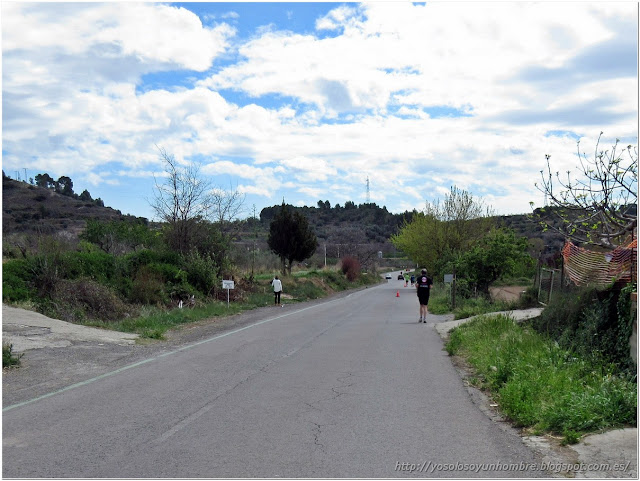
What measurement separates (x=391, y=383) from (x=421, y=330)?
34.1 feet

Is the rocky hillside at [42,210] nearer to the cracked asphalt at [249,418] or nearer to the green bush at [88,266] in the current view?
the green bush at [88,266]

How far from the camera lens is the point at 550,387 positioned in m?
8.98

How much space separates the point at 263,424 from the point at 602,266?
6.98 metres

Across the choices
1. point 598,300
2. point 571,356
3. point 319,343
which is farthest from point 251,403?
point 319,343

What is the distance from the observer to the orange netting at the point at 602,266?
10727 mm

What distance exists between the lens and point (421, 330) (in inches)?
826

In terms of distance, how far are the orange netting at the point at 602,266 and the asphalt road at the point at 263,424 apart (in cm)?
307

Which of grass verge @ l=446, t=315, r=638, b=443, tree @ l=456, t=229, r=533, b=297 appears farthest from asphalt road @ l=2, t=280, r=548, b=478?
tree @ l=456, t=229, r=533, b=297

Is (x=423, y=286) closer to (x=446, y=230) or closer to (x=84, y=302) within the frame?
(x=84, y=302)

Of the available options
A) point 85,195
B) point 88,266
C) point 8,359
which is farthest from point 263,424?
point 85,195

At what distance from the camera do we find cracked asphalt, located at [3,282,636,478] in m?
6.28

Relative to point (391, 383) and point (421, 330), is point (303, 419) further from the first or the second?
point (421, 330)

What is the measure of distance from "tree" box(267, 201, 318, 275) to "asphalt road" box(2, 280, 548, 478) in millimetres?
42448

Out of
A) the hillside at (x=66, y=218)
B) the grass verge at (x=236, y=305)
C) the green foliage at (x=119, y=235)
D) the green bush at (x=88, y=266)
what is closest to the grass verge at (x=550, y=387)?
the grass verge at (x=236, y=305)
